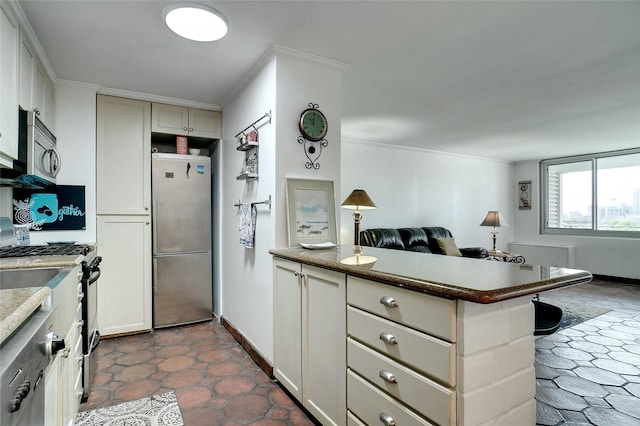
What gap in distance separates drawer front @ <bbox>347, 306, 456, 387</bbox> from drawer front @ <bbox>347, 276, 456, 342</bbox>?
29mm

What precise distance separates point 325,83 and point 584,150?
229 inches

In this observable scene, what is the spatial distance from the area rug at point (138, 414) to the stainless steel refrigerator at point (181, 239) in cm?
141

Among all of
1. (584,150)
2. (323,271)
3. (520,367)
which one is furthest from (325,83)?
(584,150)

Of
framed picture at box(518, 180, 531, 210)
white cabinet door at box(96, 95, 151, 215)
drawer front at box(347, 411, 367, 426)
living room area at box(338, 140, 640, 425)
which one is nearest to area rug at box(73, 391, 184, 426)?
drawer front at box(347, 411, 367, 426)

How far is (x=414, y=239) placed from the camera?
5402 mm

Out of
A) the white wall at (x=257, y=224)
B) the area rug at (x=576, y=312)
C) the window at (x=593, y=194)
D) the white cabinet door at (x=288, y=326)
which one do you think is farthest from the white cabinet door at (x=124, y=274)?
the window at (x=593, y=194)

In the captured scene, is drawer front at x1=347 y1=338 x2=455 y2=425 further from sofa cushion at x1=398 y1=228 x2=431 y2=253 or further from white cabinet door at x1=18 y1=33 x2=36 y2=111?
sofa cushion at x1=398 y1=228 x2=431 y2=253

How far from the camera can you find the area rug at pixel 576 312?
12.3 ft

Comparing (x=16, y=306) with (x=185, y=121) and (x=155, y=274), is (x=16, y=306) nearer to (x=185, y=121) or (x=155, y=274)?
(x=155, y=274)

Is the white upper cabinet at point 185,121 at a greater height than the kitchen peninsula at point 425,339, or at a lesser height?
greater

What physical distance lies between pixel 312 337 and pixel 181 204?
226 centimetres

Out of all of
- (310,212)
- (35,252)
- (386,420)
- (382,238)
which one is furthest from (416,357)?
(382,238)

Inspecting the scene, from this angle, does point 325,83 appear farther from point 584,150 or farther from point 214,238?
point 584,150

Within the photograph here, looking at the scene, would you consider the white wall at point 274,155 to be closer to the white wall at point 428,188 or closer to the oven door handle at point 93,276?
the oven door handle at point 93,276
